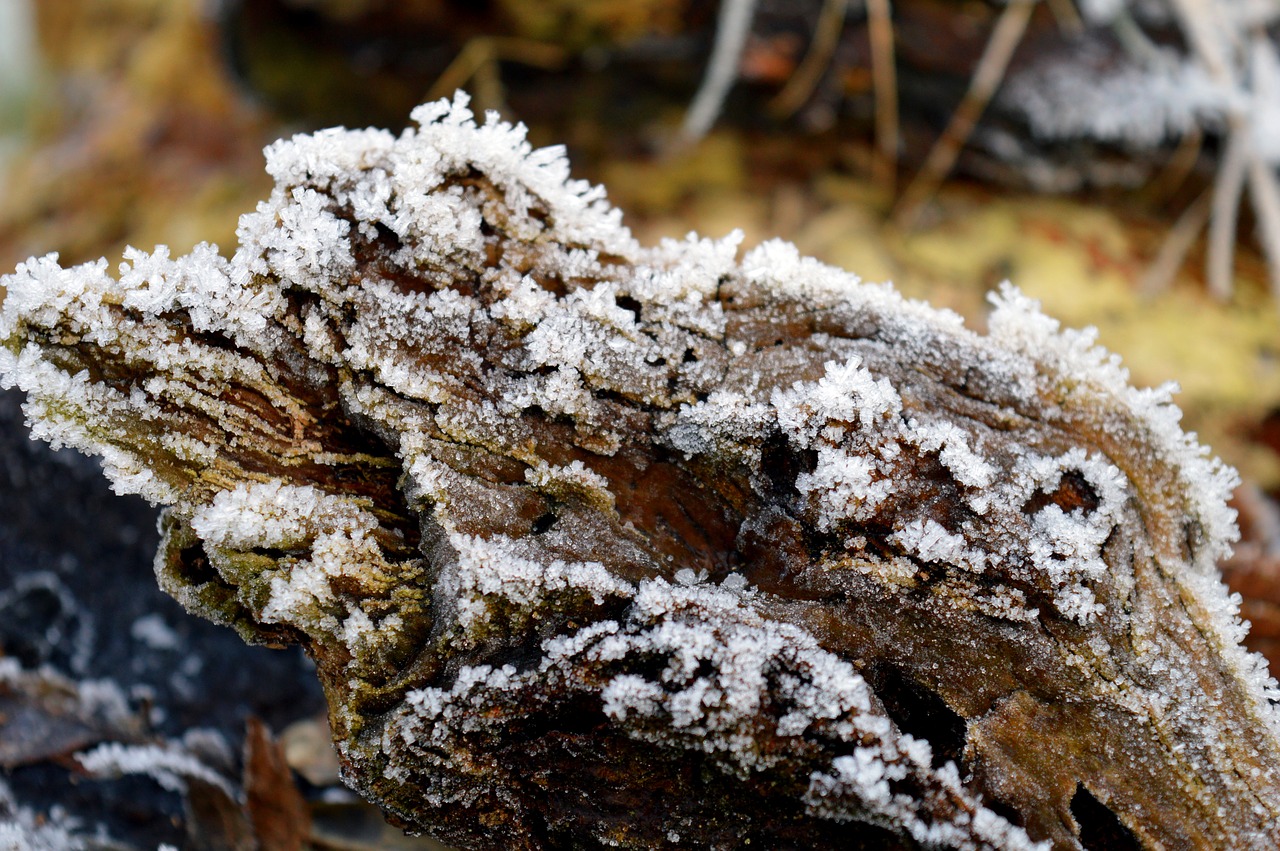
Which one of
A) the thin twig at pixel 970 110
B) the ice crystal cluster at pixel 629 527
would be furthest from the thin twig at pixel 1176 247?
the ice crystal cluster at pixel 629 527

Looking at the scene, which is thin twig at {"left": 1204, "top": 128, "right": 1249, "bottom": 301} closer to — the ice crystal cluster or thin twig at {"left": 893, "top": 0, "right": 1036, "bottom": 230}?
thin twig at {"left": 893, "top": 0, "right": 1036, "bottom": 230}

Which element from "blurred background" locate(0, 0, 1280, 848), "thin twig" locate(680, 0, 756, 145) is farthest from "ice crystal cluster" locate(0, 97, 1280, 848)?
"thin twig" locate(680, 0, 756, 145)

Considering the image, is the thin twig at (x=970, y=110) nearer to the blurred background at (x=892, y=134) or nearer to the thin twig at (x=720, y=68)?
the blurred background at (x=892, y=134)

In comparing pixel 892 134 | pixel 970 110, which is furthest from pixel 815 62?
pixel 970 110

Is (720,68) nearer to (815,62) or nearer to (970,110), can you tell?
(815,62)

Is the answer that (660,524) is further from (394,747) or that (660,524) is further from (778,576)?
(394,747)

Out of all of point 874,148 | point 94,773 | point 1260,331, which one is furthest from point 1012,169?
point 94,773
